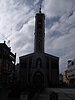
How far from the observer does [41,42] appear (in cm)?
9344

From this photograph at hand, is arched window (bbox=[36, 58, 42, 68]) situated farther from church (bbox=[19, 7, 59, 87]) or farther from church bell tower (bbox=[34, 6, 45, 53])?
church bell tower (bbox=[34, 6, 45, 53])

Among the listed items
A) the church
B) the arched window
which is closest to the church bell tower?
the church

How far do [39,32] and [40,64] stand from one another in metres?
13.0

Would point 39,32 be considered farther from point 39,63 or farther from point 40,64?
point 40,64

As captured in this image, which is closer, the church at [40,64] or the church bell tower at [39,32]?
the church at [40,64]

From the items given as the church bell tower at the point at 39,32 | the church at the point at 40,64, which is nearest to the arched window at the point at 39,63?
the church at the point at 40,64

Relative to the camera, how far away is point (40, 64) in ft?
309

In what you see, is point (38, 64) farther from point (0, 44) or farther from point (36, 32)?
point (0, 44)

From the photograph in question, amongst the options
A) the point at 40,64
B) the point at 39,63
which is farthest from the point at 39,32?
the point at 40,64

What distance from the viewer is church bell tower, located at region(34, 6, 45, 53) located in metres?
93.9

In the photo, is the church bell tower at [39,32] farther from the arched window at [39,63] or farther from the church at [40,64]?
the arched window at [39,63]

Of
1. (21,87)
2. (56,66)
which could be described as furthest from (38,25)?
(21,87)

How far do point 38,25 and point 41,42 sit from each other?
7.90 meters

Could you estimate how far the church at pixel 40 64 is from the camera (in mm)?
91688
